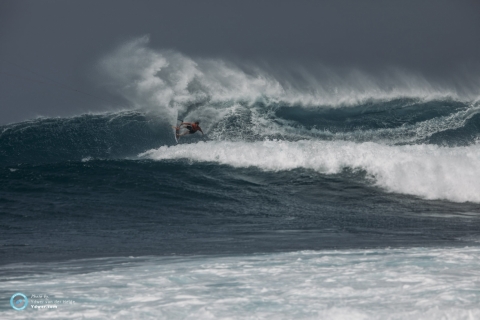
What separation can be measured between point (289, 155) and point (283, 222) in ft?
18.8

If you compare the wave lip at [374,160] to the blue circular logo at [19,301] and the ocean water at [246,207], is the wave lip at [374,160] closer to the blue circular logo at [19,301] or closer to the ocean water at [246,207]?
the ocean water at [246,207]

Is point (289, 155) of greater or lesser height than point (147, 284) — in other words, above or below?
above

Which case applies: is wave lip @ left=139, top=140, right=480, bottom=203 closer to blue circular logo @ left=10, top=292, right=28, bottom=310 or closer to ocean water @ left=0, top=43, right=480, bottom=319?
ocean water @ left=0, top=43, right=480, bottom=319

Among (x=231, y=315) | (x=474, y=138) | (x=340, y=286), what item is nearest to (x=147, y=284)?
(x=231, y=315)

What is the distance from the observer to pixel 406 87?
22922 mm

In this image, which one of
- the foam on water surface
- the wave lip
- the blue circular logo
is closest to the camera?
the foam on water surface

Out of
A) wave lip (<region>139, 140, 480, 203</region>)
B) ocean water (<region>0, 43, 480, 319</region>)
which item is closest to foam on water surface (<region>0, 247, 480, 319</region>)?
ocean water (<region>0, 43, 480, 319</region>)

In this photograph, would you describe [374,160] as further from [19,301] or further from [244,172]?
[19,301]

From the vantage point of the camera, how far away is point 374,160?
14.7 meters

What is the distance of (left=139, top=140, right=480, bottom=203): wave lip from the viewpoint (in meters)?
13.1

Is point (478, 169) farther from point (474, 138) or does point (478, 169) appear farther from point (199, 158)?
point (199, 158)

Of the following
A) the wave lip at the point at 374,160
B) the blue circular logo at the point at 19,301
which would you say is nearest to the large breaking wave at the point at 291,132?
the wave lip at the point at 374,160

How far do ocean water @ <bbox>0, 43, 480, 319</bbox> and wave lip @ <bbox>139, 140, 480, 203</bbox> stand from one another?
0.05m

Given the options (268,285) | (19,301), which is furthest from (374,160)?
(19,301)
